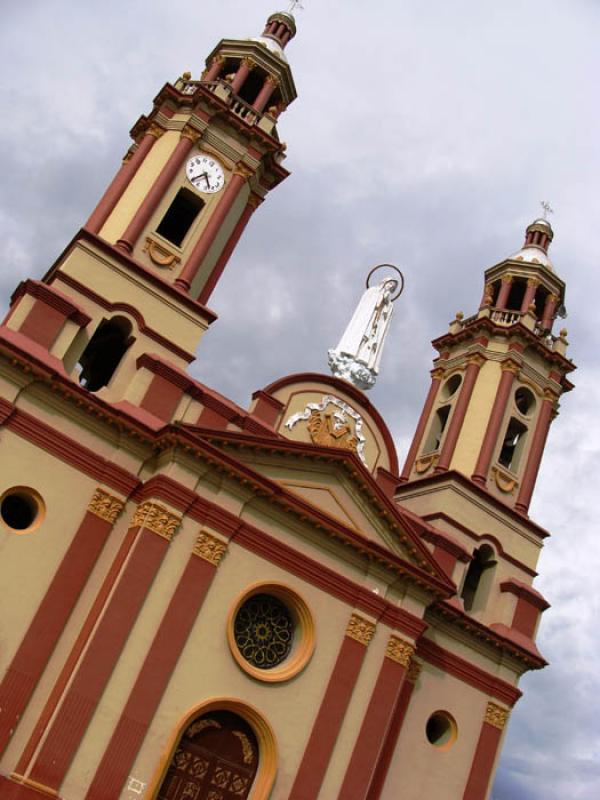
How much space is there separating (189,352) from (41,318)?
3944 mm

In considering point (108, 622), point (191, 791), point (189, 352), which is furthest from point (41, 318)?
point (191, 791)

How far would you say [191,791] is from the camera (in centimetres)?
1873

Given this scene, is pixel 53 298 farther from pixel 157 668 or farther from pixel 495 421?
pixel 495 421

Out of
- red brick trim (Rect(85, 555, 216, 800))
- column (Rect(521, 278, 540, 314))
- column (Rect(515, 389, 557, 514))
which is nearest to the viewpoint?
red brick trim (Rect(85, 555, 216, 800))

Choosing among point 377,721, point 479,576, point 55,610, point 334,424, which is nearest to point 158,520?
point 55,610

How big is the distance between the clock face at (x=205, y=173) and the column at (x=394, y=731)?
1382 cm

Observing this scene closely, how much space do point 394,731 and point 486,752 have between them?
3.29 m

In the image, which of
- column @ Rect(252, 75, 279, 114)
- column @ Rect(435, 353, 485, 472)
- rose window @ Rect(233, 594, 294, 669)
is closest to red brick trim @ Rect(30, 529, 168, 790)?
rose window @ Rect(233, 594, 294, 669)

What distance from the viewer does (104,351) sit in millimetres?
23734

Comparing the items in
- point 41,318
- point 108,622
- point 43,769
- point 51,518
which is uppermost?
point 41,318

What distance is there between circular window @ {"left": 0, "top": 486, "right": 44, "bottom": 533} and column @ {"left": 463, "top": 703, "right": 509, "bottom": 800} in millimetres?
12850

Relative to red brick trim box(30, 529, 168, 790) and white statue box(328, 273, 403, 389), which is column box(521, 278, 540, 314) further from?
red brick trim box(30, 529, 168, 790)

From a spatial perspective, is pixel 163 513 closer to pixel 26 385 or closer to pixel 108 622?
pixel 108 622

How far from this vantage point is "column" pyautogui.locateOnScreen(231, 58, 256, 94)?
27.7 meters
